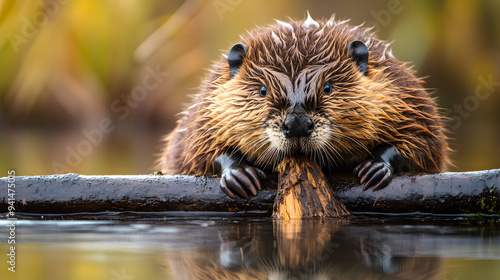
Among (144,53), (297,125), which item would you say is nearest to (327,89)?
(297,125)

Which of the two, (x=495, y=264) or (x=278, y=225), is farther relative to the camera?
(x=278, y=225)

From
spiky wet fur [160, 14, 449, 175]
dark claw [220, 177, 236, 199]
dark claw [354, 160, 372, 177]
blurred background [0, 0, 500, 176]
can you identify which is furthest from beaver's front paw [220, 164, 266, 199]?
blurred background [0, 0, 500, 176]

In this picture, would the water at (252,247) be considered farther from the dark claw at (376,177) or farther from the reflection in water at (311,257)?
the dark claw at (376,177)

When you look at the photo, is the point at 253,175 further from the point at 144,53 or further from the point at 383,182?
the point at 144,53

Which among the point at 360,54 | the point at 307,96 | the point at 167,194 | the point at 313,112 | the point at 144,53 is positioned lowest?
the point at 167,194

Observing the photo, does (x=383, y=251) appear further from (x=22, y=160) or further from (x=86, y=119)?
(x=86, y=119)

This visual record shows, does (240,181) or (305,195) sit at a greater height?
(240,181)

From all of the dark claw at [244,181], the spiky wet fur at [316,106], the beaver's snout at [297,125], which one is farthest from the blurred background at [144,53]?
the beaver's snout at [297,125]

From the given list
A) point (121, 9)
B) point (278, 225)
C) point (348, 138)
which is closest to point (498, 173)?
point (348, 138)
